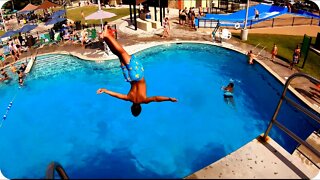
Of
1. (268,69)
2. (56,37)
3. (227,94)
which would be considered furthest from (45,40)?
(268,69)

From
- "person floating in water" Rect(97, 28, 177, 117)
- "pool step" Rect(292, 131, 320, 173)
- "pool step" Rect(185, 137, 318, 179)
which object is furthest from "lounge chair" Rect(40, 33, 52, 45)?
"pool step" Rect(185, 137, 318, 179)

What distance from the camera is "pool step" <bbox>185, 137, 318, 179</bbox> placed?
5113mm

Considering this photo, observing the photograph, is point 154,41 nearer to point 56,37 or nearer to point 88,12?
point 56,37

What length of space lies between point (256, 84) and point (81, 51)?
13979 mm

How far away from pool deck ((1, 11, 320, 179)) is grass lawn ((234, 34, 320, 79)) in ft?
2.77

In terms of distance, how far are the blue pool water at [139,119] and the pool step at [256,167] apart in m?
6.70

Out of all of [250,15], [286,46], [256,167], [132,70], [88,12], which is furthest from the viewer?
[88,12]

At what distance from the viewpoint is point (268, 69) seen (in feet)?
59.9

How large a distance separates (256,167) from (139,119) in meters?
11.0

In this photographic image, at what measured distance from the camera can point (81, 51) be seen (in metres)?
23.4

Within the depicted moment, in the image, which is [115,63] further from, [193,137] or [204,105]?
[193,137]

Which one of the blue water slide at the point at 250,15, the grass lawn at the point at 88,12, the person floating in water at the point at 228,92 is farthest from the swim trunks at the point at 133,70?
the grass lawn at the point at 88,12

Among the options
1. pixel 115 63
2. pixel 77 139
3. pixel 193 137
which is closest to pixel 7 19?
pixel 115 63

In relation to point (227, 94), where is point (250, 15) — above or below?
above
